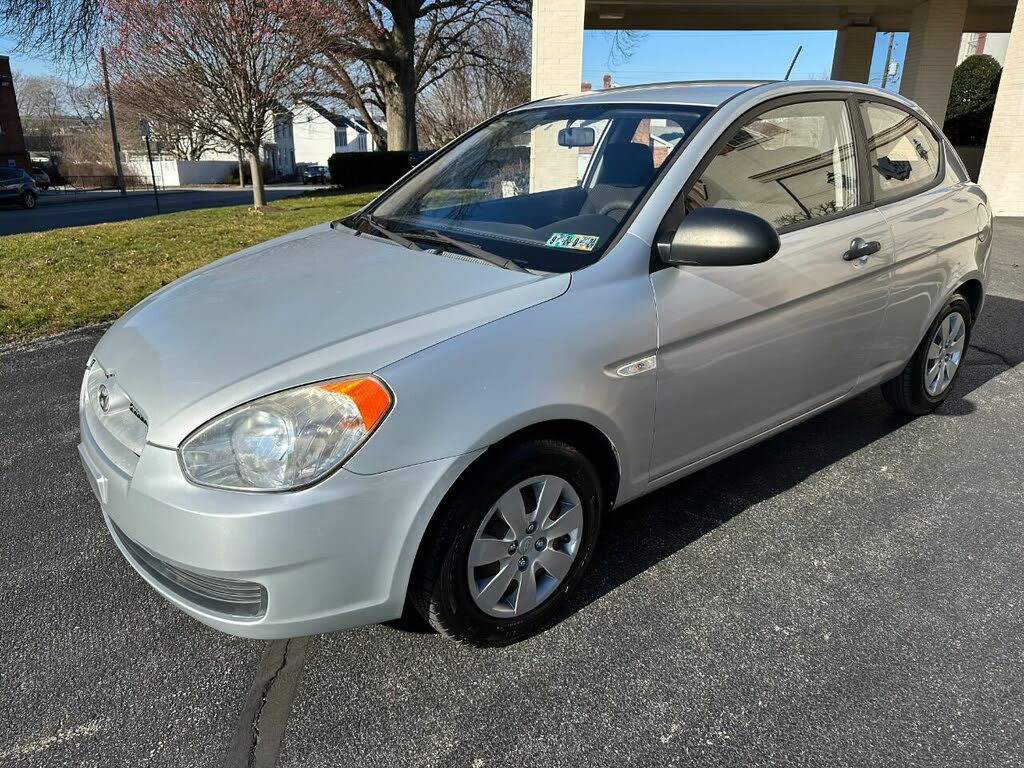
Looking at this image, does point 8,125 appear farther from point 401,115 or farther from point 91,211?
point 401,115

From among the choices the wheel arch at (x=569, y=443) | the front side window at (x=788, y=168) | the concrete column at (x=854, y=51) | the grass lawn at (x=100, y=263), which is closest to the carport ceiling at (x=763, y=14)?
the concrete column at (x=854, y=51)

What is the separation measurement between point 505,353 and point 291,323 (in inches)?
26.1

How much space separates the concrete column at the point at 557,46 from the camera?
39.1 ft

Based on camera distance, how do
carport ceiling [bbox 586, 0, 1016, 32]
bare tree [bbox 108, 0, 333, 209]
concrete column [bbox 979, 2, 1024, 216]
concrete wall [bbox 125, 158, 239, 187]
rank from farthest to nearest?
concrete wall [bbox 125, 158, 239, 187] → carport ceiling [bbox 586, 0, 1016, 32] → bare tree [bbox 108, 0, 333, 209] → concrete column [bbox 979, 2, 1024, 216]

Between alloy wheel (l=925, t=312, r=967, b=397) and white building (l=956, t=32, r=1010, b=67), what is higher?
white building (l=956, t=32, r=1010, b=67)

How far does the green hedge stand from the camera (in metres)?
23.3

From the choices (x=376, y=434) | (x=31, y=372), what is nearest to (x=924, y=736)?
(x=376, y=434)

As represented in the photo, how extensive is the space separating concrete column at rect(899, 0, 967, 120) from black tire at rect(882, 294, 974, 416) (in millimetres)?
12559

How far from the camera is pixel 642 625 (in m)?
2.44

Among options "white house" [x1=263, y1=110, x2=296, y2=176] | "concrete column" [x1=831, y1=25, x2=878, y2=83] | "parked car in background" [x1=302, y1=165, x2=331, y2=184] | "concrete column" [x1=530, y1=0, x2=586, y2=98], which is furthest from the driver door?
"white house" [x1=263, y1=110, x2=296, y2=176]

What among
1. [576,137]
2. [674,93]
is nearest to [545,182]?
[576,137]

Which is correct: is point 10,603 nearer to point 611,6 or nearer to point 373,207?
point 373,207

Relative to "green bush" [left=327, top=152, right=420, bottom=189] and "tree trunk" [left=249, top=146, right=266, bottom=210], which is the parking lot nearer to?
"tree trunk" [left=249, top=146, right=266, bottom=210]

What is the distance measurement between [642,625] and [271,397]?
4.62 ft
